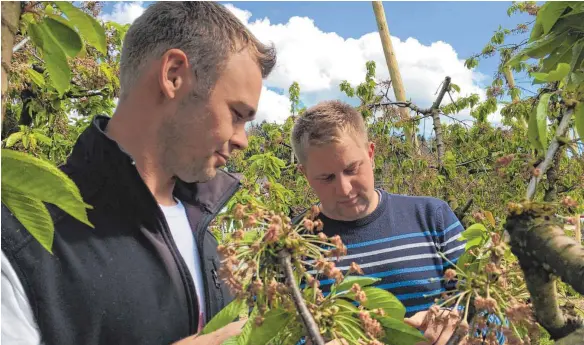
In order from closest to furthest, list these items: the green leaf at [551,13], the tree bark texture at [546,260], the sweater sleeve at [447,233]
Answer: the tree bark texture at [546,260]
the green leaf at [551,13]
the sweater sleeve at [447,233]

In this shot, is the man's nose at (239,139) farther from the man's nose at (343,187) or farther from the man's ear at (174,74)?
the man's nose at (343,187)

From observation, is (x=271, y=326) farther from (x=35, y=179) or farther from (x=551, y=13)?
(x=551, y=13)

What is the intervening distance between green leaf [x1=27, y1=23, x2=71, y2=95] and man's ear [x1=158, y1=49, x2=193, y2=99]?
477 millimetres

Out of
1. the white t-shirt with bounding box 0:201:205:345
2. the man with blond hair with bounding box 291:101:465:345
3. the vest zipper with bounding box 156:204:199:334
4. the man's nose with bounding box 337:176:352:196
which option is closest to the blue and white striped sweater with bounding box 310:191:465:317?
the man with blond hair with bounding box 291:101:465:345

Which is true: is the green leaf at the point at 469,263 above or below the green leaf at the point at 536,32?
below

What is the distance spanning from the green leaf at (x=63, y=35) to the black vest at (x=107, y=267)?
1.61 feet

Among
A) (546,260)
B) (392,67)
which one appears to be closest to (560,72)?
(546,260)

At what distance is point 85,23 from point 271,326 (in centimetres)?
52

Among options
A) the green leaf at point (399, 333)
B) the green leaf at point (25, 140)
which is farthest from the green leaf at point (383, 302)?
the green leaf at point (25, 140)

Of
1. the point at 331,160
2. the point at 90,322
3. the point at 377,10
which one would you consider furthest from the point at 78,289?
the point at 377,10

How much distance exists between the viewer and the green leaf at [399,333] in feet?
2.14

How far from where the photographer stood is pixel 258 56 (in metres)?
1.37

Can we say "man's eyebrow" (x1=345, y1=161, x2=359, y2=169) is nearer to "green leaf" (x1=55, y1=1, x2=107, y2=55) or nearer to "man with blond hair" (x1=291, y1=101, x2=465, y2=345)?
"man with blond hair" (x1=291, y1=101, x2=465, y2=345)

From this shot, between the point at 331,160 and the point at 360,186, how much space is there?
156 mm
